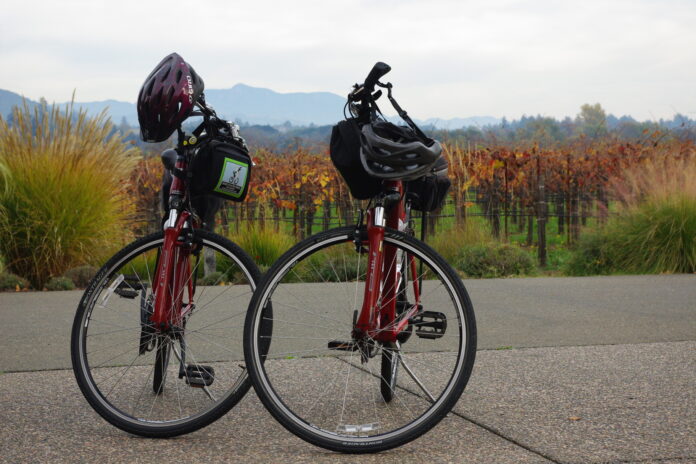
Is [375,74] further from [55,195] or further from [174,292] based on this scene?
[55,195]

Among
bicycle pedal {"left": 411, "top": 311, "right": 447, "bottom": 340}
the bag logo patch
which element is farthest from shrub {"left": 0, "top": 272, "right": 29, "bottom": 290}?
bicycle pedal {"left": 411, "top": 311, "right": 447, "bottom": 340}

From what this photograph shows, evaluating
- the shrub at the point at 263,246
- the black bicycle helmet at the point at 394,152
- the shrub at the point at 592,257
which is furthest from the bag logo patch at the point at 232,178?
the shrub at the point at 592,257

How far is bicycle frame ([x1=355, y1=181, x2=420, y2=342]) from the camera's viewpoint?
329cm

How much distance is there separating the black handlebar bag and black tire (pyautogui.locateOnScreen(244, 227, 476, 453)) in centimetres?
44

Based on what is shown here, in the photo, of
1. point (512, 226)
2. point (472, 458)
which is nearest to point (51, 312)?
point (472, 458)

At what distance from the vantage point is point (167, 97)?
3391mm

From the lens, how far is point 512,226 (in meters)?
18.8

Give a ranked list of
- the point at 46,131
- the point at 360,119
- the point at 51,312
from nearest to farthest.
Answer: the point at 360,119 < the point at 51,312 < the point at 46,131

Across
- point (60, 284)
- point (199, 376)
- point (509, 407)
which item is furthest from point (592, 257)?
point (199, 376)

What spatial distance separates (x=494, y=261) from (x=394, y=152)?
691cm

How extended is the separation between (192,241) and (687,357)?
3.13 metres

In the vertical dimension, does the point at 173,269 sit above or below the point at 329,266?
above

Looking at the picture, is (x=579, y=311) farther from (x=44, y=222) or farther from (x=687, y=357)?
(x=44, y=222)

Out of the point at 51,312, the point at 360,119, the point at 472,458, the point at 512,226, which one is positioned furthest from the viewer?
the point at 512,226
